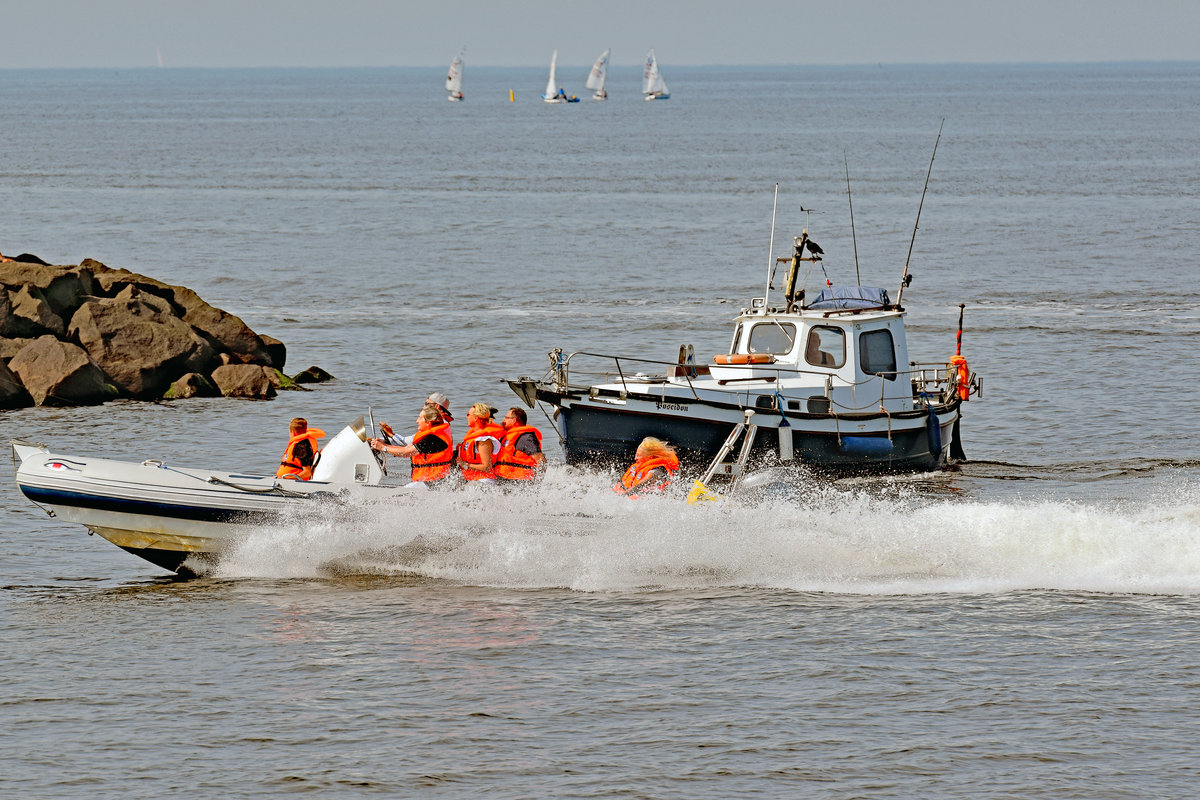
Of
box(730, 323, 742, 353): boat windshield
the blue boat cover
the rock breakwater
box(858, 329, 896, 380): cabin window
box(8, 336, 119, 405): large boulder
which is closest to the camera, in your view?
box(858, 329, 896, 380): cabin window

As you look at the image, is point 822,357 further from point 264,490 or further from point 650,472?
point 264,490

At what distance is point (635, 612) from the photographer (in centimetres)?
1374

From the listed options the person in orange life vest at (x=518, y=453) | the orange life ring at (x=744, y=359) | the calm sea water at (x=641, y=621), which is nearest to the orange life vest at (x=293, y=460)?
the calm sea water at (x=641, y=621)

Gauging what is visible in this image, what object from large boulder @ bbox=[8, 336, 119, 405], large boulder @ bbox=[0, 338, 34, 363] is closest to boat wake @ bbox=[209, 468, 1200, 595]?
large boulder @ bbox=[8, 336, 119, 405]

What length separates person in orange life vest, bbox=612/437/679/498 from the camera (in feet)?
49.0

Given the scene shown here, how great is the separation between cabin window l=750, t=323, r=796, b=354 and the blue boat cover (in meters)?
0.64

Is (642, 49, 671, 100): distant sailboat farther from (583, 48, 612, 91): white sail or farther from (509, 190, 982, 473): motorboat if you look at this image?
(509, 190, 982, 473): motorboat

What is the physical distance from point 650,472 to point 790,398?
4518 millimetres

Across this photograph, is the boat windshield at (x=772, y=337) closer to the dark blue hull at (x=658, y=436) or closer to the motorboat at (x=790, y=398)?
the motorboat at (x=790, y=398)

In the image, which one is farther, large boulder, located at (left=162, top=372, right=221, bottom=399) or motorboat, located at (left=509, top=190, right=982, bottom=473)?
large boulder, located at (left=162, top=372, right=221, bottom=399)

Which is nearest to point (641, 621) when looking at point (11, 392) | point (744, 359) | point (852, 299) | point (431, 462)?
point (431, 462)

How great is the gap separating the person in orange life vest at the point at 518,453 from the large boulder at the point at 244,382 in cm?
1178

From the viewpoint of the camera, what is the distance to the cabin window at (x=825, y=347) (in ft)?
64.5

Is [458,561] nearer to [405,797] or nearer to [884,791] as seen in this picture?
[405,797]
